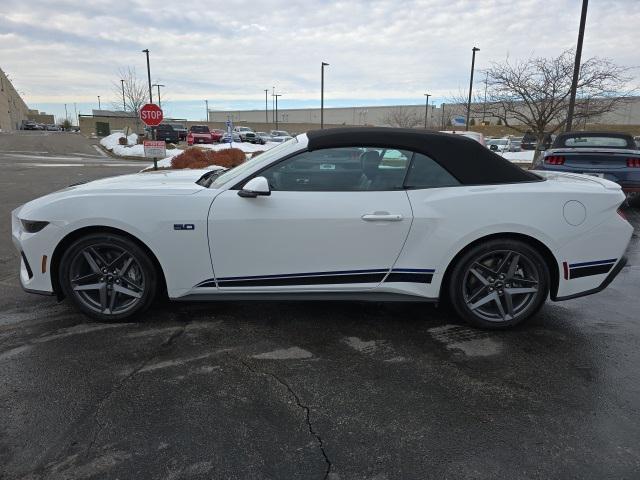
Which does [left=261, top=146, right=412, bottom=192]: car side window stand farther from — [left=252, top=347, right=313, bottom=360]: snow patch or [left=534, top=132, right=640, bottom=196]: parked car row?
[left=534, top=132, right=640, bottom=196]: parked car row

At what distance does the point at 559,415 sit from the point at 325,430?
135cm

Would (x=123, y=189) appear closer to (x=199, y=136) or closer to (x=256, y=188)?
(x=256, y=188)

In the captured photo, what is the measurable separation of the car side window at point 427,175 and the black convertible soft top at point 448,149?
0.13 feet

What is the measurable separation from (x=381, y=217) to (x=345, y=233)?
0.94ft

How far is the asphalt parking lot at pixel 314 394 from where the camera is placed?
7.57 feet

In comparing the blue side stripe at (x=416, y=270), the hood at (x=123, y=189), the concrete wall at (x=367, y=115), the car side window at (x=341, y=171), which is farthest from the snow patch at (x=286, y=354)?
the concrete wall at (x=367, y=115)

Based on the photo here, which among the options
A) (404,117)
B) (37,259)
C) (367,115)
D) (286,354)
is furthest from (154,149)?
(367,115)

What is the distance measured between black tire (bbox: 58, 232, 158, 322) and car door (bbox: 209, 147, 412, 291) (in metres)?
0.59

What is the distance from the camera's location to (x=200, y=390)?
290cm

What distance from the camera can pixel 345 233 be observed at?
11.5 feet

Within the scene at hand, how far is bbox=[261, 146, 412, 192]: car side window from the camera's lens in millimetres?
3594

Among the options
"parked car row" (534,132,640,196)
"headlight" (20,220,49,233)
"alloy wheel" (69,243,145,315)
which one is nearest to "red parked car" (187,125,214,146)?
"parked car row" (534,132,640,196)

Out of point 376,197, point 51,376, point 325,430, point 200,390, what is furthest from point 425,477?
point 51,376

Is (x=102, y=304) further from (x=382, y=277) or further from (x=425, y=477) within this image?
(x=425, y=477)
